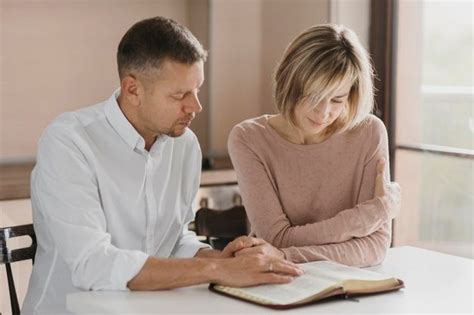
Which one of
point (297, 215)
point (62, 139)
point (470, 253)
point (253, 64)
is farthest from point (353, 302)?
point (253, 64)

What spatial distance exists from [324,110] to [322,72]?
0.32 ft

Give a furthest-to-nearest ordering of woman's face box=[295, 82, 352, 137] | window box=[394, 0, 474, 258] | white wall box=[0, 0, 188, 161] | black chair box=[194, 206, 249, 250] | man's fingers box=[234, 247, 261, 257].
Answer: white wall box=[0, 0, 188, 161] → window box=[394, 0, 474, 258] → black chair box=[194, 206, 249, 250] → woman's face box=[295, 82, 352, 137] → man's fingers box=[234, 247, 261, 257]

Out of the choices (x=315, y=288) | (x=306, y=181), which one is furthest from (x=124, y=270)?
(x=306, y=181)

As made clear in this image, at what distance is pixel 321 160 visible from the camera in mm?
2480

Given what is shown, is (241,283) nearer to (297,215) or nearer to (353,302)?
(353,302)

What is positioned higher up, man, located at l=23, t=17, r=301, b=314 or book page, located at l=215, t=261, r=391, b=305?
man, located at l=23, t=17, r=301, b=314

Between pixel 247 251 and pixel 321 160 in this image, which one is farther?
pixel 321 160

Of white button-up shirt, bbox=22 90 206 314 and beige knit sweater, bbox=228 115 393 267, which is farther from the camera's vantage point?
beige knit sweater, bbox=228 115 393 267

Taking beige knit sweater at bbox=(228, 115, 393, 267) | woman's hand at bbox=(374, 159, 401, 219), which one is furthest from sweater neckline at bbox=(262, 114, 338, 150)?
woman's hand at bbox=(374, 159, 401, 219)

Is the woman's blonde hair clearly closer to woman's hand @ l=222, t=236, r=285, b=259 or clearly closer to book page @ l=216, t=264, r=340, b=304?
woman's hand @ l=222, t=236, r=285, b=259

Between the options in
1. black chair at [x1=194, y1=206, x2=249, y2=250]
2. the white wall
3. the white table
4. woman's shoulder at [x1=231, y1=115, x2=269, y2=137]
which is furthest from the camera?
the white wall

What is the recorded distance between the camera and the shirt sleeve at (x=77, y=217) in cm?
192

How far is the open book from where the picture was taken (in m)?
1.82

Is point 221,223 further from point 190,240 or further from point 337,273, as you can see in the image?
point 337,273
